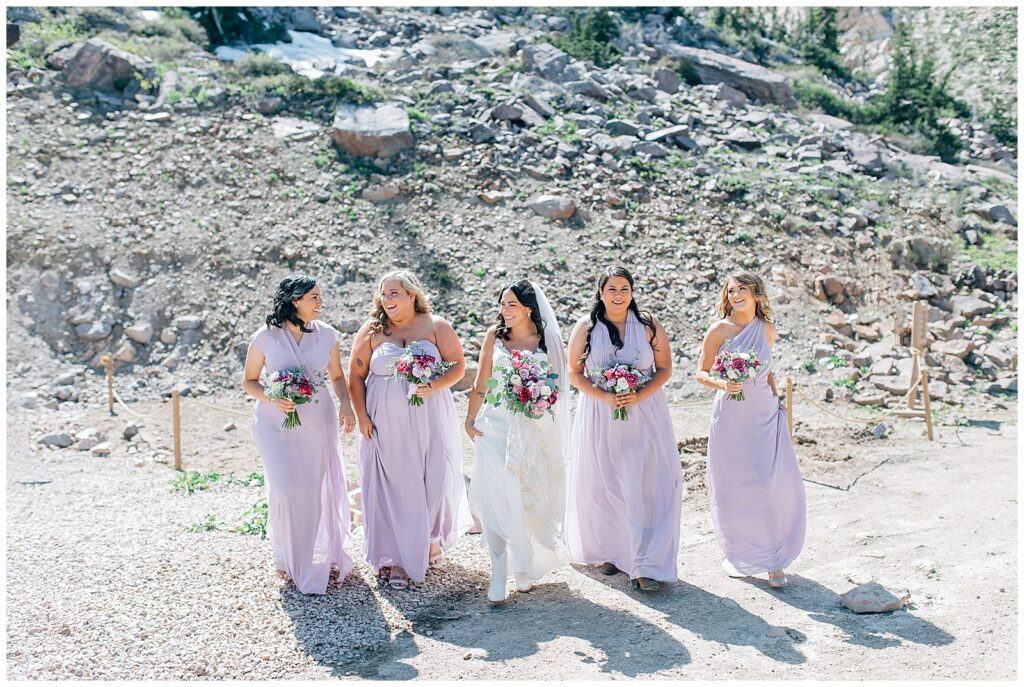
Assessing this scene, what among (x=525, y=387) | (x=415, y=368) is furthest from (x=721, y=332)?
(x=415, y=368)

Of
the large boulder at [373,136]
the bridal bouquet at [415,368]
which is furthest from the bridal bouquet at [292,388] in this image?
the large boulder at [373,136]

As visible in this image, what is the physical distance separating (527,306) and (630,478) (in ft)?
4.70

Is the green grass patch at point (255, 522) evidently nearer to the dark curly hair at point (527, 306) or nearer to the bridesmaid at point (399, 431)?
the bridesmaid at point (399, 431)

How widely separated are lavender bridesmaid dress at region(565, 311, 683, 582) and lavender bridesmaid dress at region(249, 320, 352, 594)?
183cm

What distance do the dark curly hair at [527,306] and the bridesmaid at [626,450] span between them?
32 centimetres

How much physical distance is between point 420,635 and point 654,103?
1924 cm

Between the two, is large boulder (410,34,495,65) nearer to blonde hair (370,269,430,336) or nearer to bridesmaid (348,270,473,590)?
blonde hair (370,269,430,336)

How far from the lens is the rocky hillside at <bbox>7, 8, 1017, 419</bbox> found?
15656 millimetres

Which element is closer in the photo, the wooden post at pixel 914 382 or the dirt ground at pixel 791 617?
the dirt ground at pixel 791 617

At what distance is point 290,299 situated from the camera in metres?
6.39

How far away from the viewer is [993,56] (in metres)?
33.8

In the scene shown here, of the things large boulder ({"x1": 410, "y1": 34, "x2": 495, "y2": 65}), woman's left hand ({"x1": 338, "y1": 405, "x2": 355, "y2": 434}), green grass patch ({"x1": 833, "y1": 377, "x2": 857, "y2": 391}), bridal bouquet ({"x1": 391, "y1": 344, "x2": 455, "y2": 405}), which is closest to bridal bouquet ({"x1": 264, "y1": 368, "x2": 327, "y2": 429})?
woman's left hand ({"x1": 338, "y1": 405, "x2": 355, "y2": 434})

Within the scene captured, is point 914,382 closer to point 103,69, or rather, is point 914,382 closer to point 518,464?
point 518,464

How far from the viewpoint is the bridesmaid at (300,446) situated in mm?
6379
